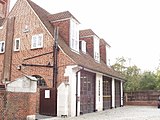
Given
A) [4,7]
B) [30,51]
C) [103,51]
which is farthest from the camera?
[4,7]

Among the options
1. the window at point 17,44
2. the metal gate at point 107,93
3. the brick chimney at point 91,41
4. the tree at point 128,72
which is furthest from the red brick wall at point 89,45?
the tree at point 128,72

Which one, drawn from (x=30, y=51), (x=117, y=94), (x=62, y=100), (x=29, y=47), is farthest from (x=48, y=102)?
(x=117, y=94)

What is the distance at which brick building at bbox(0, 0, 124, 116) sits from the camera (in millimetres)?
15833

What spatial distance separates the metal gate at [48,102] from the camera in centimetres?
1550

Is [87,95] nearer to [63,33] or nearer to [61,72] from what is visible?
[61,72]

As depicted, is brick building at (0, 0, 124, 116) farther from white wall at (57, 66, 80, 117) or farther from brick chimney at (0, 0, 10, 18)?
brick chimney at (0, 0, 10, 18)

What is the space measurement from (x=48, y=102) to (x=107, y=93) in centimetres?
903

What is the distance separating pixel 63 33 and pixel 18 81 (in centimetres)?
708

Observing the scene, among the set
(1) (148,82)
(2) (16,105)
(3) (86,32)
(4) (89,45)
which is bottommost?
(2) (16,105)

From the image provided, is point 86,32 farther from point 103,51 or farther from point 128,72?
point 128,72

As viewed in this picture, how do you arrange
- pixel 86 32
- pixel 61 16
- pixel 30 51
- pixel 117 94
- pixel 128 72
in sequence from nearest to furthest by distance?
1. pixel 30 51
2. pixel 61 16
3. pixel 86 32
4. pixel 117 94
5. pixel 128 72

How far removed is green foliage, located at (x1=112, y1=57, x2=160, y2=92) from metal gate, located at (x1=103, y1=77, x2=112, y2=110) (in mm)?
8913

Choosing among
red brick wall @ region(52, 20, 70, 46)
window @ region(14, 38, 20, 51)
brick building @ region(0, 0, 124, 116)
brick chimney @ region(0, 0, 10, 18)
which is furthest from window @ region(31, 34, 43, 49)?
brick chimney @ region(0, 0, 10, 18)

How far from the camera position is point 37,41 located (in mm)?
17953
